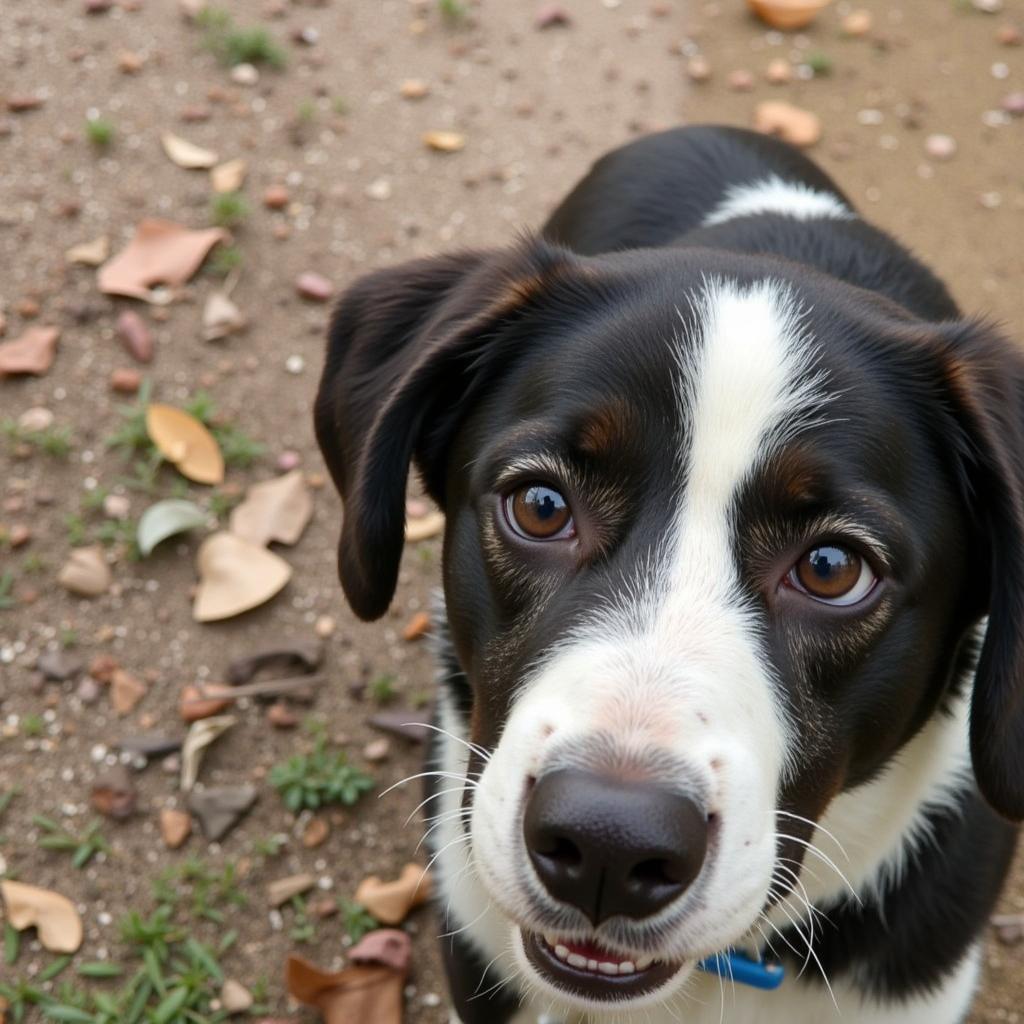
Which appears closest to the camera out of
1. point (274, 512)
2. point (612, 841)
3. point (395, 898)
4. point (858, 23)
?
point (612, 841)

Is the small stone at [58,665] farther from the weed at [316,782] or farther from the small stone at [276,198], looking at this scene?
the small stone at [276,198]

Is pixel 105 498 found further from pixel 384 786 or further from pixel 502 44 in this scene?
pixel 502 44

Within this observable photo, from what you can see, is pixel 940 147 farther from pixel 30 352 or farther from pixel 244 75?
pixel 30 352

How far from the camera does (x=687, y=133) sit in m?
3.95

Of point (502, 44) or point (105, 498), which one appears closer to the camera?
point (105, 498)

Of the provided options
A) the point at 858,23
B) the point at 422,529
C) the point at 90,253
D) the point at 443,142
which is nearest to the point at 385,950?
the point at 422,529

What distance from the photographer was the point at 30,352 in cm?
451

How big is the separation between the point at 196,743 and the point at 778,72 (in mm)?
4542

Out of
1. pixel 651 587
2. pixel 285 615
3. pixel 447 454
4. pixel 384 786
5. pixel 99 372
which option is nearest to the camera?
pixel 651 587

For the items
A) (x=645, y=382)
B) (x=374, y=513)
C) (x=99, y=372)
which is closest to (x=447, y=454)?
(x=374, y=513)

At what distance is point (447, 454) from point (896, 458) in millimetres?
904

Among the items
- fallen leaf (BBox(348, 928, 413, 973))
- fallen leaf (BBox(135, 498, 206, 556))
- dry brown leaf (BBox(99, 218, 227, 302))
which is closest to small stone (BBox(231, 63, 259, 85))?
dry brown leaf (BBox(99, 218, 227, 302))

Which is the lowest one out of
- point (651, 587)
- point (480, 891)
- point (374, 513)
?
point (480, 891)

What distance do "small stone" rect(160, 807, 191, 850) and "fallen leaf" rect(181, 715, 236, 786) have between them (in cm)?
8
